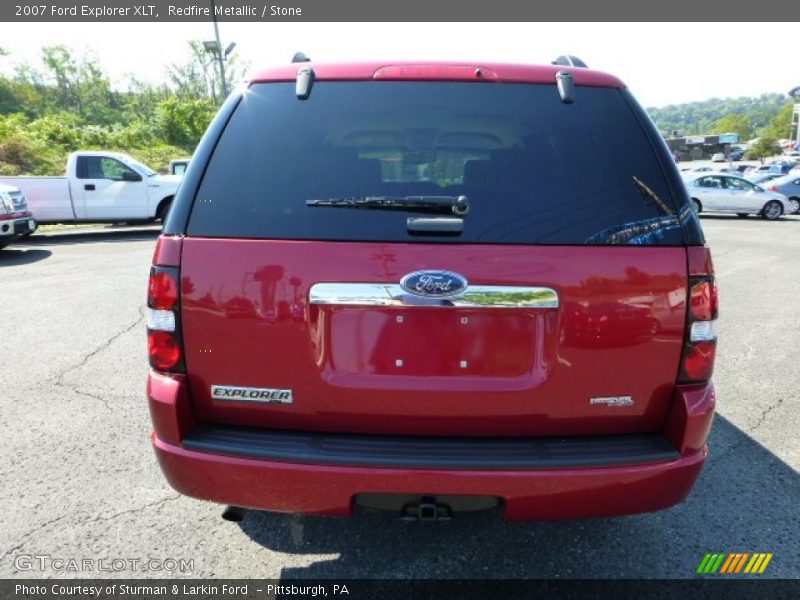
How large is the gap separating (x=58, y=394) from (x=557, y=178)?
3936mm

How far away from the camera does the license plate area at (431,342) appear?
180cm

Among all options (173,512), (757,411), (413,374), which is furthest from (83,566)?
(757,411)

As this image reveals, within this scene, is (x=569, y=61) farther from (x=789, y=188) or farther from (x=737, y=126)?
(x=737, y=126)

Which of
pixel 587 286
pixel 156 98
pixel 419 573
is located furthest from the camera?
pixel 156 98

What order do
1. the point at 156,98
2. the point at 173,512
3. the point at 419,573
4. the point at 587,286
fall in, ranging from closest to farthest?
1. the point at 587,286
2. the point at 419,573
3. the point at 173,512
4. the point at 156,98

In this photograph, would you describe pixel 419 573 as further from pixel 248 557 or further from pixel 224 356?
pixel 224 356

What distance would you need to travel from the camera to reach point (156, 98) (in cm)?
5425

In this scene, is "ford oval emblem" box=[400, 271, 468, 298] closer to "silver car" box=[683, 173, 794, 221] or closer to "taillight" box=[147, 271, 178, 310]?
"taillight" box=[147, 271, 178, 310]

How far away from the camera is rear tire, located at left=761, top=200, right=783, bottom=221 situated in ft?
66.0

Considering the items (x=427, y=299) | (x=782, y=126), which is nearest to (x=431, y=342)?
(x=427, y=299)

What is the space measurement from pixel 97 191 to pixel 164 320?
13.8 meters

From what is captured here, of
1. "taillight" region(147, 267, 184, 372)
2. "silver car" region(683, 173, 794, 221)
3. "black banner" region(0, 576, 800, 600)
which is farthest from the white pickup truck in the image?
"silver car" region(683, 173, 794, 221)

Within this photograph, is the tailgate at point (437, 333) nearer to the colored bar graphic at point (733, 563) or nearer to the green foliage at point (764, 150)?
the colored bar graphic at point (733, 563)

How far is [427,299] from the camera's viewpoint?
1772mm
